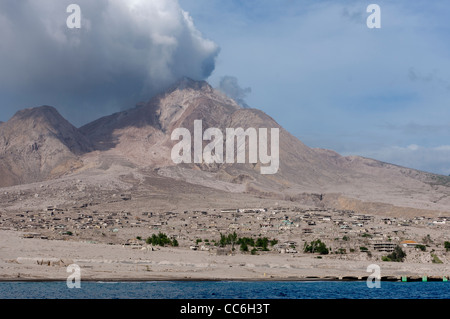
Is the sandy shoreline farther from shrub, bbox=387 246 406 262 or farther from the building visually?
the building

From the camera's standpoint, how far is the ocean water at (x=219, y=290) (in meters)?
47.0

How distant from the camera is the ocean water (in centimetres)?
4697

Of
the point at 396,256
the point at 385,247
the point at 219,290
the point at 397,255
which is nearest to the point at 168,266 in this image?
the point at 219,290

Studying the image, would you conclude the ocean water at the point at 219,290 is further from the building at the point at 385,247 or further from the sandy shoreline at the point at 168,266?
the building at the point at 385,247

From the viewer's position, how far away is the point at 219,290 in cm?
5334

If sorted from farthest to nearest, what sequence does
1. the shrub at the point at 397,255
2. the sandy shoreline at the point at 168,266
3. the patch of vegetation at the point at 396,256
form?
the shrub at the point at 397,255
the patch of vegetation at the point at 396,256
the sandy shoreline at the point at 168,266

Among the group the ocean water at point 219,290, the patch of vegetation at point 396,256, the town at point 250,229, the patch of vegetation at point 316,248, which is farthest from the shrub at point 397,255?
the ocean water at point 219,290

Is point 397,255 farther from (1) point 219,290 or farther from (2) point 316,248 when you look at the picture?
(1) point 219,290

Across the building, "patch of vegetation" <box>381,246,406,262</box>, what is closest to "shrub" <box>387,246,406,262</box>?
"patch of vegetation" <box>381,246,406,262</box>

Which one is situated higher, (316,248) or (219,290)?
(316,248)

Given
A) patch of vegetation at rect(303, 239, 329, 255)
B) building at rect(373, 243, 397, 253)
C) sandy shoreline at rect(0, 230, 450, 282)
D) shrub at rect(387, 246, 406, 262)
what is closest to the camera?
sandy shoreline at rect(0, 230, 450, 282)
